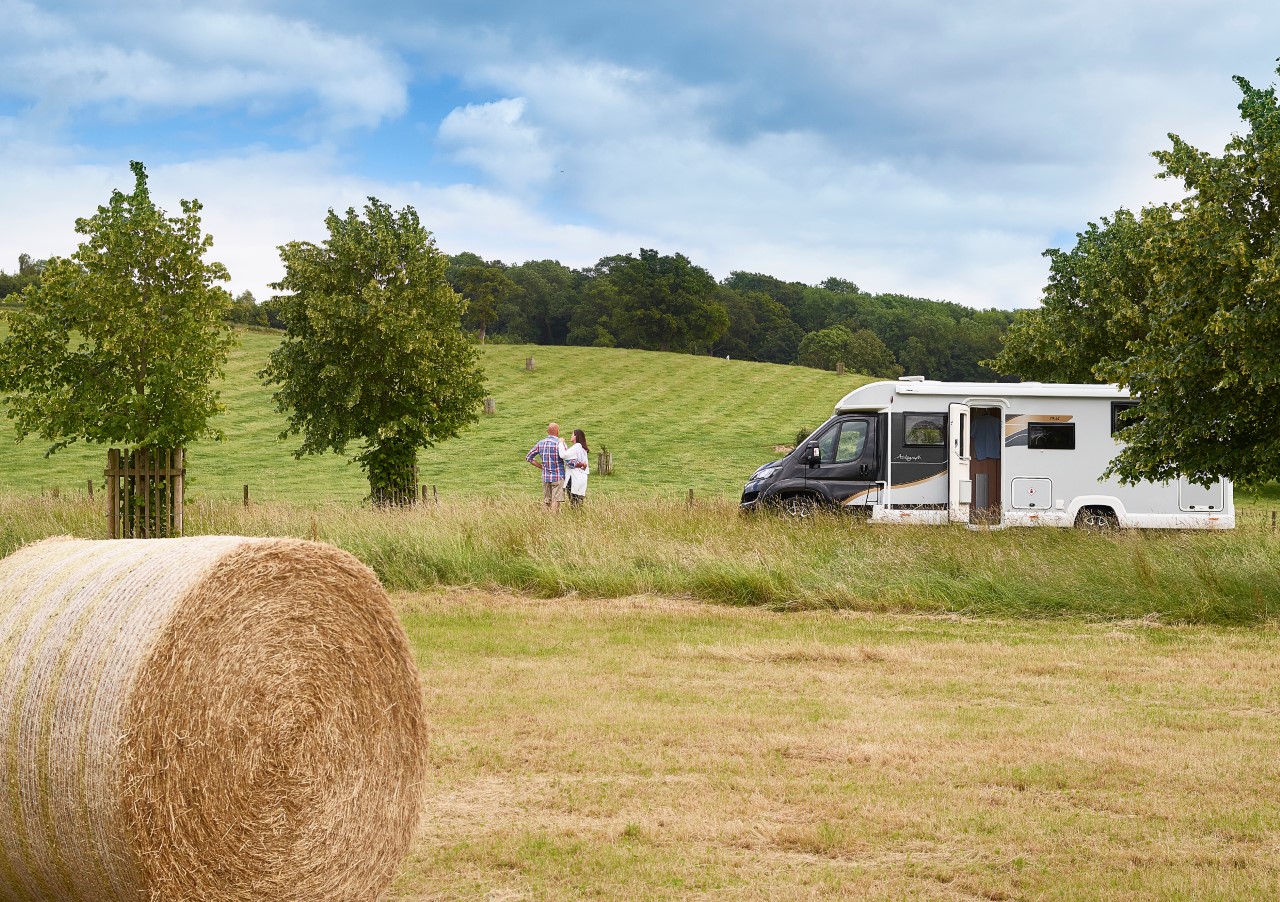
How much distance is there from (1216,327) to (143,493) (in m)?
13.0

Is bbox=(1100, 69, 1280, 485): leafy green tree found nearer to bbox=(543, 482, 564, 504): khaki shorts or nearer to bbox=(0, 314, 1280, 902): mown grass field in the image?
bbox=(0, 314, 1280, 902): mown grass field

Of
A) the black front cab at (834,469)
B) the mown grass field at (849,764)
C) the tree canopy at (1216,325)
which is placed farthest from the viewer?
the black front cab at (834,469)

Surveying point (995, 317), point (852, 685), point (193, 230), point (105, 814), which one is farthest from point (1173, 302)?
point (995, 317)

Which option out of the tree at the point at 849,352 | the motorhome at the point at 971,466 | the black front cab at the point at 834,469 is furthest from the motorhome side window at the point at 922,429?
the tree at the point at 849,352

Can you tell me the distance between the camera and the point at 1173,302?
50.6 ft

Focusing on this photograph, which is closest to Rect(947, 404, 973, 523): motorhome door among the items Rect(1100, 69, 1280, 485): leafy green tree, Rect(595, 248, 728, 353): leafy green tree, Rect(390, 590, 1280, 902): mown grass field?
Rect(1100, 69, 1280, 485): leafy green tree

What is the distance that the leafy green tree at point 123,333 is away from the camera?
1644cm

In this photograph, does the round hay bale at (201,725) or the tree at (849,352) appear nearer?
the round hay bale at (201,725)

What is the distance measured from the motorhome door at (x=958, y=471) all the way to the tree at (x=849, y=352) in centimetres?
7699

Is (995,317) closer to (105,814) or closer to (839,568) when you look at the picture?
(839,568)

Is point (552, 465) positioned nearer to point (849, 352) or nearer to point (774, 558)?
point (774, 558)

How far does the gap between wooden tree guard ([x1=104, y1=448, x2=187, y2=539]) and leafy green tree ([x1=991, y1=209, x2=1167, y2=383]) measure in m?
20.0

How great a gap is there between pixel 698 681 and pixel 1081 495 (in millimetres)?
13462

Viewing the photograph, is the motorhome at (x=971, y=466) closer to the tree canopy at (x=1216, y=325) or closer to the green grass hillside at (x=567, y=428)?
the tree canopy at (x=1216, y=325)
